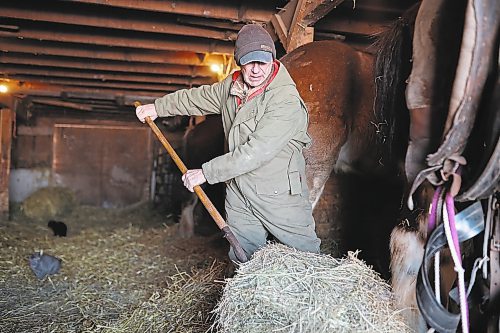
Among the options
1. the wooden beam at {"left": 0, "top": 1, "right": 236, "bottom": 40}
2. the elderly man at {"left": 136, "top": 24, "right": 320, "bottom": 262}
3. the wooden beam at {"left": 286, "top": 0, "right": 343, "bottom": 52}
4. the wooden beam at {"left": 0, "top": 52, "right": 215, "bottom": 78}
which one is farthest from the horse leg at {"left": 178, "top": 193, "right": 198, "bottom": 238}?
the elderly man at {"left": 136, "top": 24, "right": 320, "bottom": 262}

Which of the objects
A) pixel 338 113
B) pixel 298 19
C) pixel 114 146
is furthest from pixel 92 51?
pixel 114 146

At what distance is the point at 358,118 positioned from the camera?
12.3 feet

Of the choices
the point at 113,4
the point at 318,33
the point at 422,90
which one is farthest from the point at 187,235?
the point at 422,90

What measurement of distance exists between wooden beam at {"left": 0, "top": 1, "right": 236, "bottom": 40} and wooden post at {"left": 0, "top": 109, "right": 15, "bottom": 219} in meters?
3.78

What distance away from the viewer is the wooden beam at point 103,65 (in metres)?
5.70

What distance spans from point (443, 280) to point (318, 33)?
3.41 m

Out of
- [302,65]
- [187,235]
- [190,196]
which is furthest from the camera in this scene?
[190,196]

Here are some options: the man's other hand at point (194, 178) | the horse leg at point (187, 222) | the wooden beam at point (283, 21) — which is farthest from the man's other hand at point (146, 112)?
the horse leg at point (187, 222)

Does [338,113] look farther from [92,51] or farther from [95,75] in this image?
[95,75]

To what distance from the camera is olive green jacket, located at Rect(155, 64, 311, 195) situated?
2594mm

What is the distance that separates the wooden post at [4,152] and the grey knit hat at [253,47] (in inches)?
255

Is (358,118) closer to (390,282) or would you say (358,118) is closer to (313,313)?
(390,282)

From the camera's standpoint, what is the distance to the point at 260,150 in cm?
258

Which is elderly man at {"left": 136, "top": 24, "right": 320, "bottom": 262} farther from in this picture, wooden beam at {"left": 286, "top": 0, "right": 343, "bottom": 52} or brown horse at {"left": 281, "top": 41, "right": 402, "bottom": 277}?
wooden beam at {"left": 286, "top": 0, "right": 343, "bottom": 52}
